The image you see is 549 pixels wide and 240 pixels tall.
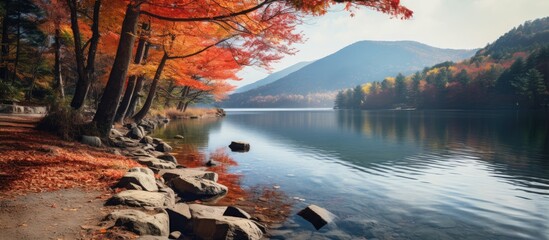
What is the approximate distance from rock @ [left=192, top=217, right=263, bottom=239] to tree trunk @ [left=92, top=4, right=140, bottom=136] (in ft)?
25.9

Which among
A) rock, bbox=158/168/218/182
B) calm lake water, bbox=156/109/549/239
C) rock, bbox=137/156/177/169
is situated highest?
rock, bbox=137/156/177/169

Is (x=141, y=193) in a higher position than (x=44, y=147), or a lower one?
lower

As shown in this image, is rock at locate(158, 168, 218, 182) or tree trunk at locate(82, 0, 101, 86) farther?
tree trunk at locate(82, 0, 101, 86)

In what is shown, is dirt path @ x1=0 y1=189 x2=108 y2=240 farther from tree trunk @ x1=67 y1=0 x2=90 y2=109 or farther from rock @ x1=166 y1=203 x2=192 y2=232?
tree trunk @ x1=67 y1=0 x2=90 y2=109

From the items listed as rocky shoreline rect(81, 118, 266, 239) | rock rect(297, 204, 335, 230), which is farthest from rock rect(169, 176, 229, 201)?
rock rect(297, 204, 335, 230)

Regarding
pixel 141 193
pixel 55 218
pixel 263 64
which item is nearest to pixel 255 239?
pixel 141 193

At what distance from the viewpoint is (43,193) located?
6.03 m

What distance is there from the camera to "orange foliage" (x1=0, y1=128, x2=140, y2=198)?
6.41 m

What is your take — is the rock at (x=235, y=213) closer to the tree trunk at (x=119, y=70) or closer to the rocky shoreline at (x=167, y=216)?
the rocky shoreline at (x=167, y=216)

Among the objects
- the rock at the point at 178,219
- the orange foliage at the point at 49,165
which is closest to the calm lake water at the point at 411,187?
the rock at the point at 178,219

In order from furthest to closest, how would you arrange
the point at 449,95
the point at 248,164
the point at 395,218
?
the point at 449,95
the point at 248,164
the point at 395,218

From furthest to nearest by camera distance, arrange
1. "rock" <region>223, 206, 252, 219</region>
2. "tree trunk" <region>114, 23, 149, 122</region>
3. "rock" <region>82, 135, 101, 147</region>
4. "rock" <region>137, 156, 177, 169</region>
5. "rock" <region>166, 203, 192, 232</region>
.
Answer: "tree trunk" <region>114, 23, 149, 122</region> → "rock" <region>82, 135, 101, 147</region> → "rock" <region>137, 156, 177, 169</region> → "rock" <region>223, 206, 252, 219</region> → "rock" <region>166, 203, 192, 232</region>

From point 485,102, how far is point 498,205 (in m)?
86.8

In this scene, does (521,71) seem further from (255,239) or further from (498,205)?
(255,239)
